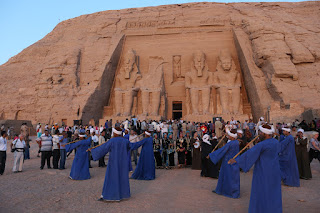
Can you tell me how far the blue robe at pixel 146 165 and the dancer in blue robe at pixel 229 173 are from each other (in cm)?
182

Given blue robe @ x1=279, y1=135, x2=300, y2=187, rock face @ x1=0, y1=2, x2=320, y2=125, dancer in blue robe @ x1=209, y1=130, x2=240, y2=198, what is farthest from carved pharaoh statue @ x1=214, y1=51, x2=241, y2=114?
dancer in blue robe @ x1=209, y1=130, x2=240, y2=198

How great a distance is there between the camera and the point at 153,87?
1722 cm

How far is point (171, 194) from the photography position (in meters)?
5.06

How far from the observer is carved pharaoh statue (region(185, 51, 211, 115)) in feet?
55.0

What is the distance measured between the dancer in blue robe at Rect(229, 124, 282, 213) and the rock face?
10.3 m

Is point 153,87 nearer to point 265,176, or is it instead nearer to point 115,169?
point 115,169

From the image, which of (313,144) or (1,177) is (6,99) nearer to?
(1,177)

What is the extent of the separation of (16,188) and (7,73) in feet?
48.9

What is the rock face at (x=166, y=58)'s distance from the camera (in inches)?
587

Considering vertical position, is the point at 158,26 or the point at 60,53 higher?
the point at 158,26

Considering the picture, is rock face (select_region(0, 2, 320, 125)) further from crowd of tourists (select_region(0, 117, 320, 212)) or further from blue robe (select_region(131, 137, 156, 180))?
blue robe (select_region(131, 137, 156, 180))

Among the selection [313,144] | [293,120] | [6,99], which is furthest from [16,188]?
[6,99]

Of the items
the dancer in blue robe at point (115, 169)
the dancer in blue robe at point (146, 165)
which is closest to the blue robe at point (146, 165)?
the dancer in blue robe at point (146, 165)

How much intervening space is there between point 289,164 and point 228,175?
1.68m
